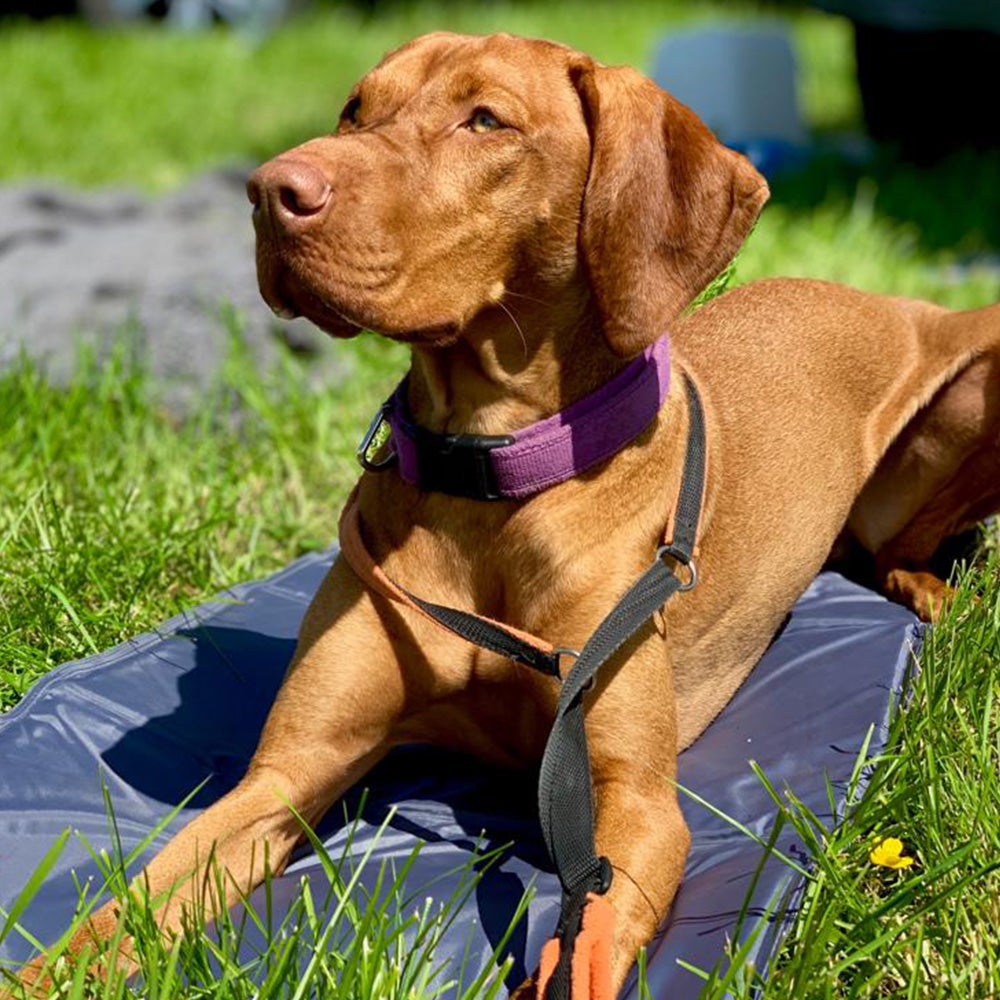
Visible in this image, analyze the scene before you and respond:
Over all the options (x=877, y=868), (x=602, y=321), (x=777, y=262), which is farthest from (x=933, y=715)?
(x=777, y=262)

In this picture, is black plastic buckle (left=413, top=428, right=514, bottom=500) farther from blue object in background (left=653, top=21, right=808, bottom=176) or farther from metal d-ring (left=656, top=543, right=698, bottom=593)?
blue object in background (left=653, top=21, right=808, bottom=176)

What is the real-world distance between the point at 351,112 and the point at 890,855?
5.41 feet

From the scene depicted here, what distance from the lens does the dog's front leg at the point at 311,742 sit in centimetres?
280

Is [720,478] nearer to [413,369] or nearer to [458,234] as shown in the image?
[413,369]

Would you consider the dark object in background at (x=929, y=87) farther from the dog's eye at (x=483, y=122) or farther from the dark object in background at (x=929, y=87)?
the dog's eye at (x=483, y=122)

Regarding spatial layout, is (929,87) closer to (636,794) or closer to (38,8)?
(636,794)

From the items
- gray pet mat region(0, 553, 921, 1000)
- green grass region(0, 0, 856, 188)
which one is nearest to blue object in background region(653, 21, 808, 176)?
green grass region(0, 0, 856, 188)

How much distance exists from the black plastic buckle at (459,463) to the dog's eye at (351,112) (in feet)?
1.96

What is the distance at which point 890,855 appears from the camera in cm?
267

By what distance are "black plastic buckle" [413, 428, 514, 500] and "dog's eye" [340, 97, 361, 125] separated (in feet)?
1.96

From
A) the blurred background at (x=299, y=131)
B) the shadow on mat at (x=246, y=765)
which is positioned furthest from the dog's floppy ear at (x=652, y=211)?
the blurred background at (x=299, y=131)

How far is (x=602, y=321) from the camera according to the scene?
278 cm

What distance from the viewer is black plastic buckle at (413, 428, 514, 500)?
114 inches

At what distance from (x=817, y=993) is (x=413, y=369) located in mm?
1330
